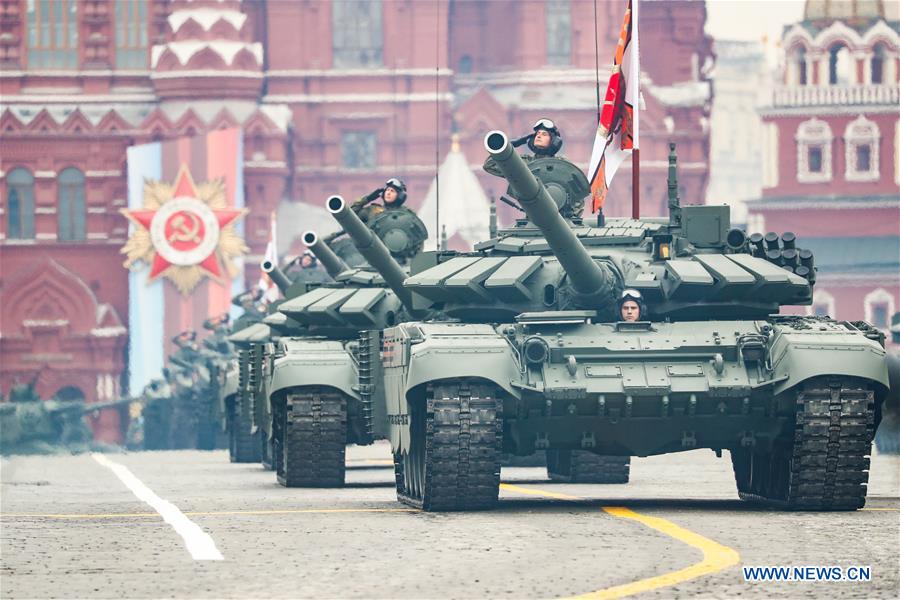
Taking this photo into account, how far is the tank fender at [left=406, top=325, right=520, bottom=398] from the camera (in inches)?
725

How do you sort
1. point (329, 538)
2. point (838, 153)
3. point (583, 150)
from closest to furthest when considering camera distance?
1. point (329, 538)
2. point (583, 150)
3. point (838, 153)

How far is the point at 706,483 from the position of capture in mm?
25703

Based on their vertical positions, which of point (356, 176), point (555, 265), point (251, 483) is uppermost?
point (356, 176)

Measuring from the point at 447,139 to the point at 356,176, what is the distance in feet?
11.1

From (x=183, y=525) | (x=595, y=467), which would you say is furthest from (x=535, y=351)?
(x=595, y=467)

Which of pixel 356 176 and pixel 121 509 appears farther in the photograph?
pixel 356 176

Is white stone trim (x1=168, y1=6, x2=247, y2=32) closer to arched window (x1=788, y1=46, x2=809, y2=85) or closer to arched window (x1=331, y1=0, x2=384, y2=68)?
arched window (x1=331, y1=0, x2=384, y2=68)

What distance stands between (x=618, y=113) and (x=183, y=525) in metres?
8.72

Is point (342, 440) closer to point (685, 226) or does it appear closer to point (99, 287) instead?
point (685, 226)

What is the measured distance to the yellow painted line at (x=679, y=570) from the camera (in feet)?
40.5

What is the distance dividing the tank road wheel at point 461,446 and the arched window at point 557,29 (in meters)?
68.3

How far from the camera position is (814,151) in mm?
99125

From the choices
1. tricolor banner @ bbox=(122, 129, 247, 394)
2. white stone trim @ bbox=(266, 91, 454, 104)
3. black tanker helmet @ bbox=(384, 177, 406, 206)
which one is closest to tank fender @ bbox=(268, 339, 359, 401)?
black tanker helmet @ bbox=(384, 177, 406, 206)

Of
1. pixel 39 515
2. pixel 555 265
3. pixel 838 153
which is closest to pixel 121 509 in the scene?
pixel 39 515
